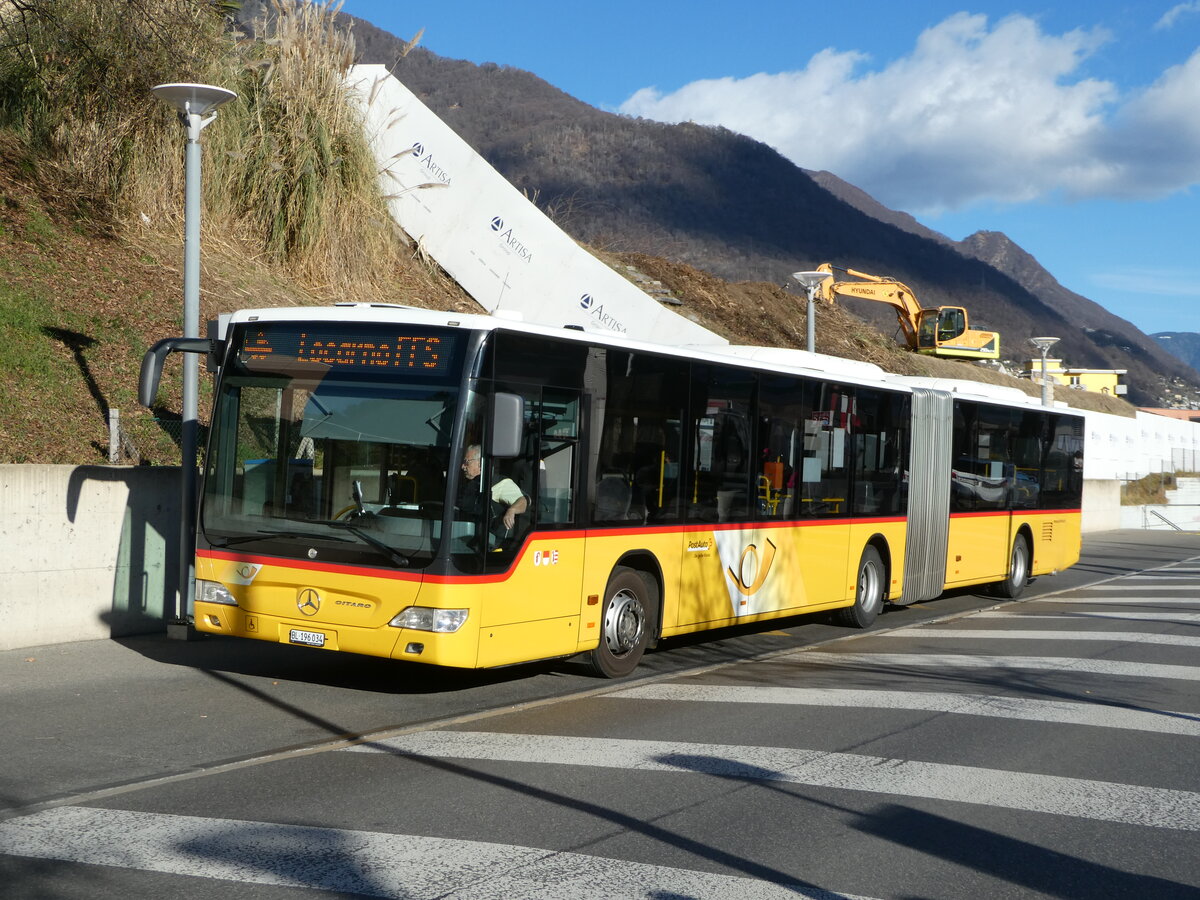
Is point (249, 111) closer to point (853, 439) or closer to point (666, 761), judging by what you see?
point (853, 439)

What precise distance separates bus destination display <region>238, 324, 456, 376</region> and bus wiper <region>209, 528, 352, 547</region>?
47.0 inches

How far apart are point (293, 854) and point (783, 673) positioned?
6365 mm

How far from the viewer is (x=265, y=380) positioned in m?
9.46

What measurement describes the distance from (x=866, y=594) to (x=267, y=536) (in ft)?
25.9

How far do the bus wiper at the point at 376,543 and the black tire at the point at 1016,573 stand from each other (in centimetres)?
1219

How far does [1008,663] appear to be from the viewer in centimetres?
1186

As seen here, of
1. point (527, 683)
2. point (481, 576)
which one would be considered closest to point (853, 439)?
point (527, 683)

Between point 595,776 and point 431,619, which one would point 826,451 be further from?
point 595,776

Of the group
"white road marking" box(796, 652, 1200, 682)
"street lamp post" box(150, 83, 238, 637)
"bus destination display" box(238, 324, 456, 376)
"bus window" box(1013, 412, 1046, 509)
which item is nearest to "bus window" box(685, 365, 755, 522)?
"white road marking" box(796, 652, 1200, 682)

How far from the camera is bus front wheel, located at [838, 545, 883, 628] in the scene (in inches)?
574

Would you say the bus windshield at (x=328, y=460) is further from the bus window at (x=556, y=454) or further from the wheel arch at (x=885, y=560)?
the wheel arch at (x=885, y=560)

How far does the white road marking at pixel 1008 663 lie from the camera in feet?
37.4

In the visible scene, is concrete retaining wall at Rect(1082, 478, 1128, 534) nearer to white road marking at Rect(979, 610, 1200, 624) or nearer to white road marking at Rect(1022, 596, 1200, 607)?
white road marking at Rect(1022, 596, 1200, 607)

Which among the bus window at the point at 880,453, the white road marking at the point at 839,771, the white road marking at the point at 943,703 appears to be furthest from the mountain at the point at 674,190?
the white road marking at the point at 839,771
